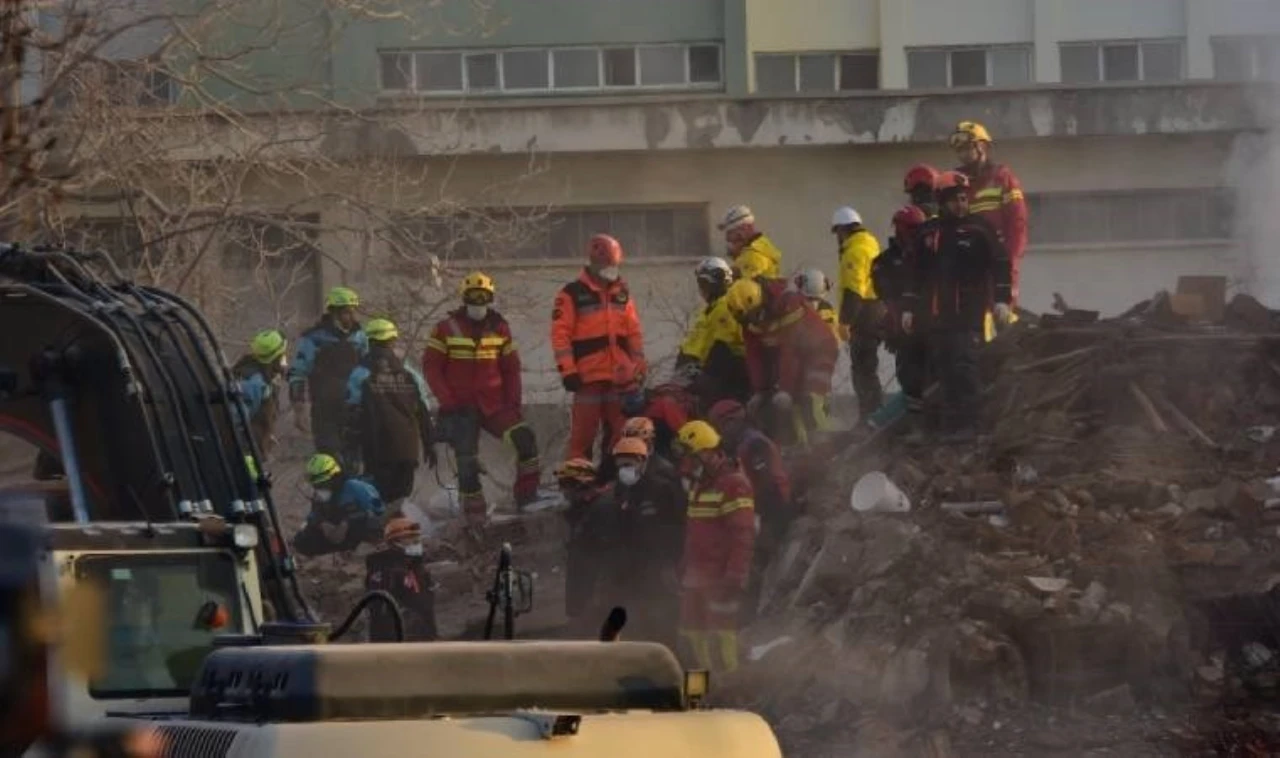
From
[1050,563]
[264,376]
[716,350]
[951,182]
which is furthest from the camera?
[264,376]

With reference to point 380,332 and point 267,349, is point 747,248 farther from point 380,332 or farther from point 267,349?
point 267,349

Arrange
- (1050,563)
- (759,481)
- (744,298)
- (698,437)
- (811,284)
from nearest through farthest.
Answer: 1. (698,437)
2. (1050,563)
3. (759,481)
4. (744,298)
5. (811,284)

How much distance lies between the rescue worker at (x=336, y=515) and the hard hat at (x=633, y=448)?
A: 2186 millimetres

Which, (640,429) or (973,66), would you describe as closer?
(640,429)

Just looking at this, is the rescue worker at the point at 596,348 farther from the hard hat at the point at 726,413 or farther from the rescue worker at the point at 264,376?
the rescue worker at the point at 264,376

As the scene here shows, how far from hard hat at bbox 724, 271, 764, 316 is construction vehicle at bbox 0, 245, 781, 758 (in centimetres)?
548

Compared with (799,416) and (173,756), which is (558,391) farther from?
(173,756)

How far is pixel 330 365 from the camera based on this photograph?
16453 mm

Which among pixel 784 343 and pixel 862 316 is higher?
pixel 862 316

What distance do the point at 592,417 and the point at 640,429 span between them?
4.88 ft

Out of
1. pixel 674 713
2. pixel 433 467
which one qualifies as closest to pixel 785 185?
pixel 433 467

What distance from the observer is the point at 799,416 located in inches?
617

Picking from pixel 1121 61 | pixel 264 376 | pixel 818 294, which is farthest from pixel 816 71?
pixel 264 376

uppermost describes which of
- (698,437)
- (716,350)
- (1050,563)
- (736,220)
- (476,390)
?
(736,220)
